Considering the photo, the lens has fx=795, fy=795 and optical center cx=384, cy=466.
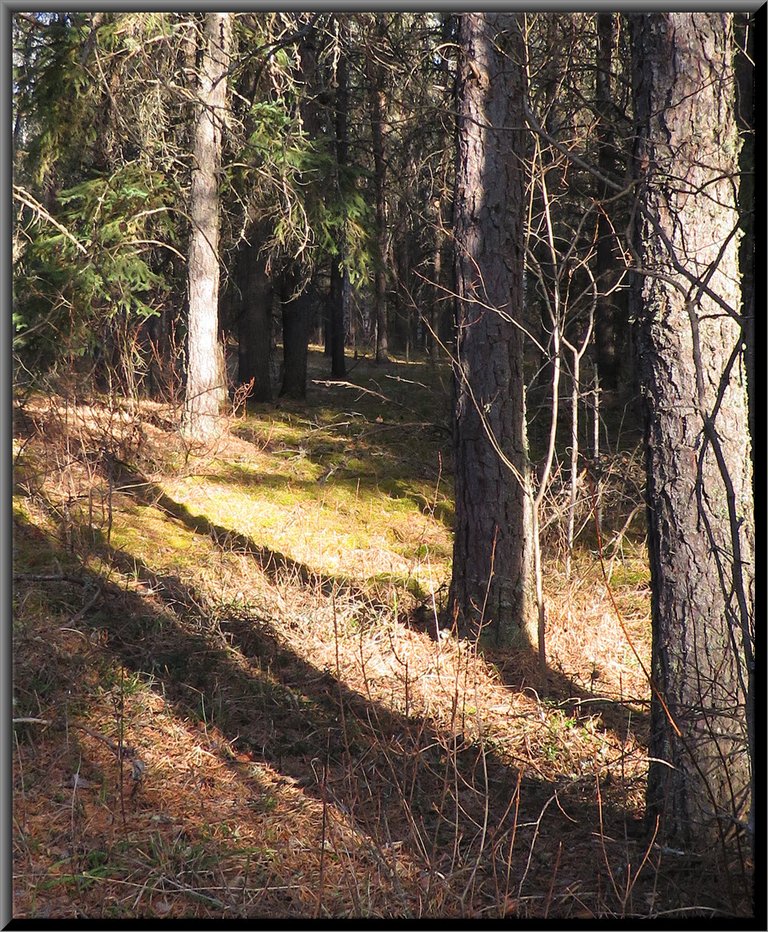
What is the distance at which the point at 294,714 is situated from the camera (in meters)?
5.44

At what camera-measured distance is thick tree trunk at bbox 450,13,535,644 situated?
6.61 meters

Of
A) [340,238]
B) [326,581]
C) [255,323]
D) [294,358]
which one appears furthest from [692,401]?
[294,358]

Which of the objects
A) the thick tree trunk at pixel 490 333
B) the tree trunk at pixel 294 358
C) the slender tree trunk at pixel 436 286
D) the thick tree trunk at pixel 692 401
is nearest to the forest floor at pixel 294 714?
the thick tree trunk at pixel 490 333

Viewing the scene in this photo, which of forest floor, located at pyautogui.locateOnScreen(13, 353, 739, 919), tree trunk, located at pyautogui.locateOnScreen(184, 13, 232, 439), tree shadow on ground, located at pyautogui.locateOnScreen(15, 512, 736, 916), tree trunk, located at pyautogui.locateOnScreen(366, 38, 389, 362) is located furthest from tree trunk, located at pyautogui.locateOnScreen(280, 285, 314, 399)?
tree shadow on ground, located at pyautogui.locateOnScreen(15, 512, 736, 916)

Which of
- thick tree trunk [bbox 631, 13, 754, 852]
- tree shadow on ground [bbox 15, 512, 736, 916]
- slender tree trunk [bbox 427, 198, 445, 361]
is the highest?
slender tree trunk [bbox 427, 198, 445, 361]

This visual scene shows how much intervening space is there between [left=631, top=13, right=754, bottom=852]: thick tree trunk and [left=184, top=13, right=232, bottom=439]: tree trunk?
8.65m

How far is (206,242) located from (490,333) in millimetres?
6687

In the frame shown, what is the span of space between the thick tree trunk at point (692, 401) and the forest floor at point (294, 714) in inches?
20.4

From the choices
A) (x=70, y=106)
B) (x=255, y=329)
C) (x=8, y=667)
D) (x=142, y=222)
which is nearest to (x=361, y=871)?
(x=8, y=667)

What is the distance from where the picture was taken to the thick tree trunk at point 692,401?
3.81m

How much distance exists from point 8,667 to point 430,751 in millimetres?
2668

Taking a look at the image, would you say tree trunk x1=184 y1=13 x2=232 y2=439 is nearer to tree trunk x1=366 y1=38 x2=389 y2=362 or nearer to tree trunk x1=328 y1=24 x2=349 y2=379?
tree trunk x1=328 y1=24 x2=349 y2=379

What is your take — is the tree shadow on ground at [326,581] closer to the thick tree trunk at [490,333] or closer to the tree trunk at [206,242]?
the thick tree trunk at [490,333]

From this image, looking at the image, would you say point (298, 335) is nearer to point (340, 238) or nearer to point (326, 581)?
point (340, 238)
